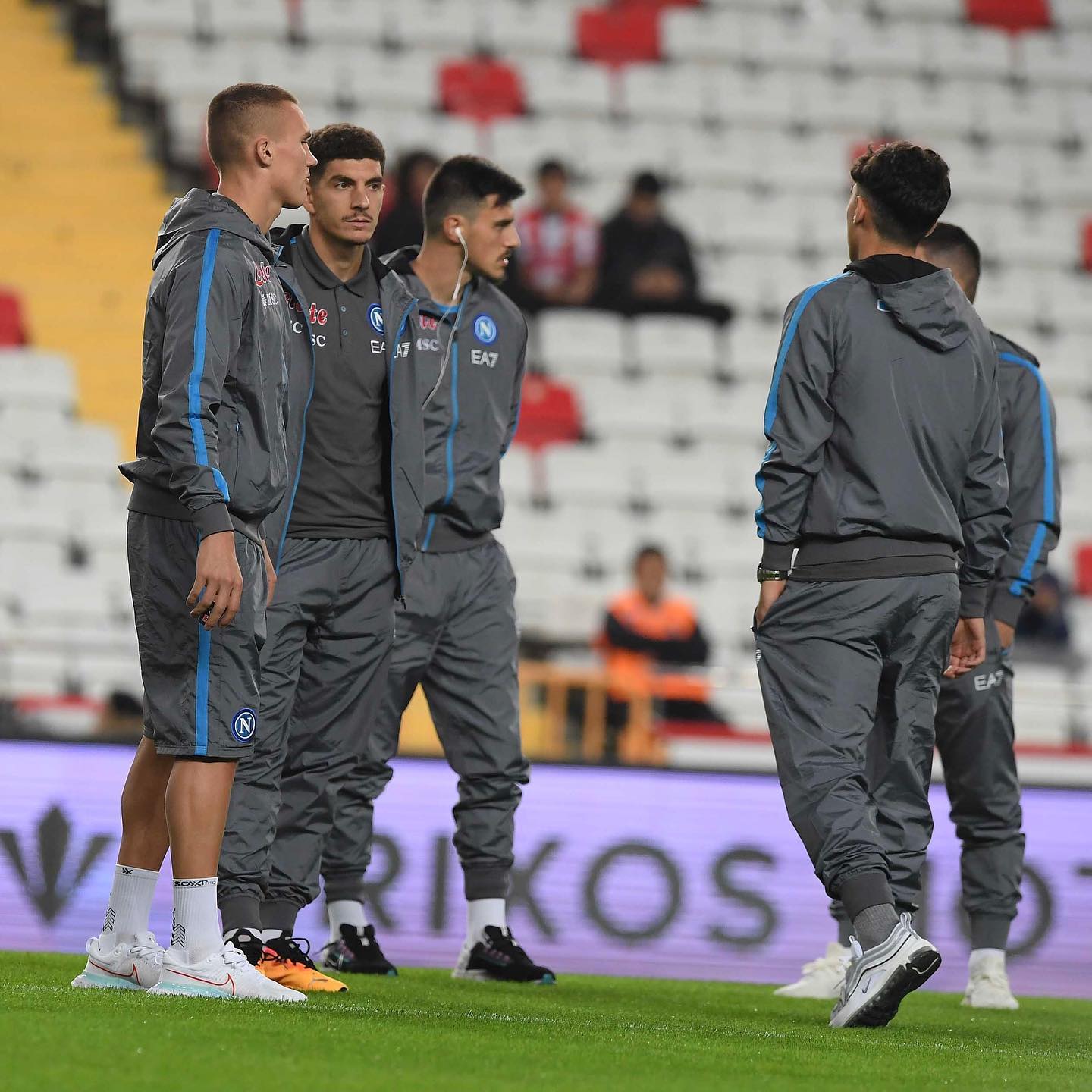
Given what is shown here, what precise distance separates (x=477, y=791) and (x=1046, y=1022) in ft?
5.13

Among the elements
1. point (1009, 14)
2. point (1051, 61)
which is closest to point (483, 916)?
point (1051, 61)

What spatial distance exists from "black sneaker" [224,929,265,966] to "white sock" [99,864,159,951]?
0.28 m

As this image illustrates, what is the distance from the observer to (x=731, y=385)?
11391 mm

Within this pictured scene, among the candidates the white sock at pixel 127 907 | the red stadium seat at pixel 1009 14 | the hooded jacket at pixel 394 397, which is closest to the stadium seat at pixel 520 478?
the hooded jacket at pixel 394 397

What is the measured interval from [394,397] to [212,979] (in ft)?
4.85

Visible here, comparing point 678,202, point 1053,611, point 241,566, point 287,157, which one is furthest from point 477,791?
point 678,202

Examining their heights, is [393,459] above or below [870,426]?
below

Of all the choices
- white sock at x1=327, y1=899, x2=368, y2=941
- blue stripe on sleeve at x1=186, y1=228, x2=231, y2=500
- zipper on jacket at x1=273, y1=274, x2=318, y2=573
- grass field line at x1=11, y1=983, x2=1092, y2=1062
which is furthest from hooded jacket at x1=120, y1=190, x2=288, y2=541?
white sock at x1=327, y1=899, x2=368, y2=941

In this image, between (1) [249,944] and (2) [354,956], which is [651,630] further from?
(1) [249,944]

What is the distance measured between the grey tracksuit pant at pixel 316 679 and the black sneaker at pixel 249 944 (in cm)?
18

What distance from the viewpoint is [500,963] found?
482cm

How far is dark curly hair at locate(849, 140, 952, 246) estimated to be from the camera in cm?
398

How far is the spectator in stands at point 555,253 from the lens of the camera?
437 inches

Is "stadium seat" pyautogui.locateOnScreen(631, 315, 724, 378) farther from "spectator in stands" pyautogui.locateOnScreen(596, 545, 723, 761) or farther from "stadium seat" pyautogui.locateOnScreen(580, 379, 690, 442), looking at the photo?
"spectator in stands" pyautogui.locateOnScreen(596, 545, 723, 761)
